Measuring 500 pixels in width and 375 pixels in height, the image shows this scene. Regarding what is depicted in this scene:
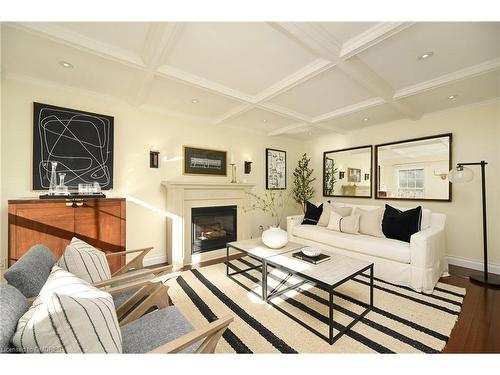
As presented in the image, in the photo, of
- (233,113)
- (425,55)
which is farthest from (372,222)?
(233,113)

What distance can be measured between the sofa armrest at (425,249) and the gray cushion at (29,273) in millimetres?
3208

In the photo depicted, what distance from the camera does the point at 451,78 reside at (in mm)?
2230

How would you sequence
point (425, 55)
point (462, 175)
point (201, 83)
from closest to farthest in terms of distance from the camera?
point (425, 55) → point (201, 83) → point (462, 175)

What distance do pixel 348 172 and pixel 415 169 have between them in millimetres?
1120

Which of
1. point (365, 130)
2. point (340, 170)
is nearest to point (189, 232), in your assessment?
point (340, 170)

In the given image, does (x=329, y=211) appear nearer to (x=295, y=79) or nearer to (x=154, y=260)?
(x=295, y=79)

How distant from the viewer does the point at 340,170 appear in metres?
4.44

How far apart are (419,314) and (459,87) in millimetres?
2555

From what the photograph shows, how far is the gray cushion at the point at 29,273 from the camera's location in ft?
3.40

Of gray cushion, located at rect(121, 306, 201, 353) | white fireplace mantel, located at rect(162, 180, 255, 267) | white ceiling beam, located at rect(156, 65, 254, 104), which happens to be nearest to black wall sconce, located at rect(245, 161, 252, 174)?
white fireplace mantel, located at rect(162, 180, 255, 267)

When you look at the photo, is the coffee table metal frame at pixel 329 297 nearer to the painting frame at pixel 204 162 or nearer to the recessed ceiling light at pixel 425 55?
the recessed ceiling light at pixel 425 55

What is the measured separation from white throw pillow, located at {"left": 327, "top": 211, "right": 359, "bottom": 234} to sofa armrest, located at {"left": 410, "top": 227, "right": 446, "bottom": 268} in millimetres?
784

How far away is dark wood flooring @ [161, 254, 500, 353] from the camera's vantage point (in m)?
1.50
